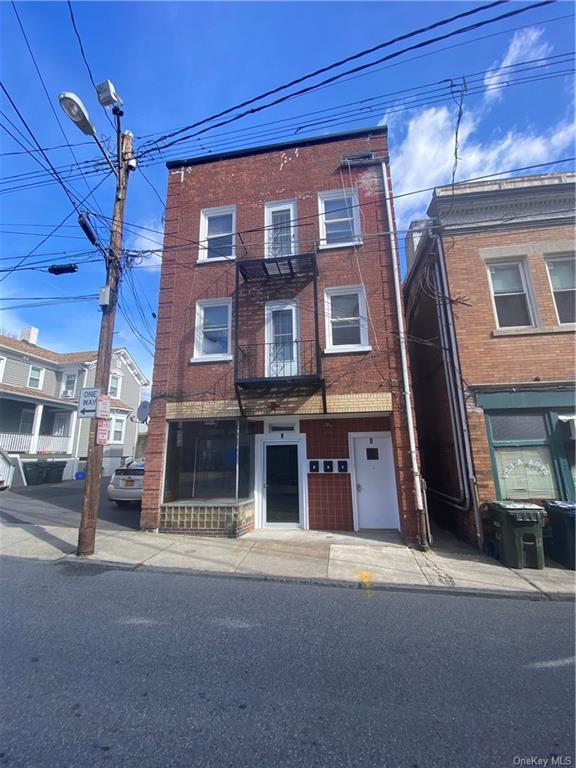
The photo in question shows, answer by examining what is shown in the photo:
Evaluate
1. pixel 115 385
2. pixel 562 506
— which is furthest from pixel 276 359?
pixel 115 385

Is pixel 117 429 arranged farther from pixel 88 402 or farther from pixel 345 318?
pixel 345 318

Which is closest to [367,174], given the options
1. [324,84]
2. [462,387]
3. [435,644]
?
[324,84]

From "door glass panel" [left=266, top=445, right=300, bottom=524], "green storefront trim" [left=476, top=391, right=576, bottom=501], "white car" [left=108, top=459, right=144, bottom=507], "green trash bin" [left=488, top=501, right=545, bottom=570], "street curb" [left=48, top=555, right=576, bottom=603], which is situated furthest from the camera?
"white car" [left=108, top=459, right=144, bottom=507]

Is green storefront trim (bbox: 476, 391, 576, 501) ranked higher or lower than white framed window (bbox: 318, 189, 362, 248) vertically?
lower

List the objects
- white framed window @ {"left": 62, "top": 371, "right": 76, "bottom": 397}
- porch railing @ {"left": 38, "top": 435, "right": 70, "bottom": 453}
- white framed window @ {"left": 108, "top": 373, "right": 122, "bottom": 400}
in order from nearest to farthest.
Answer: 1. porch railing @ {"left": 38, "top": 435, "right": 70, "bottom": 453}
2. white framed window @ {"left": 62, "top": 371, "right": 76, "bottom": 397}
3. white framed window @ {"left": 108, "top": 373, "right": 122, "bottom": 400}

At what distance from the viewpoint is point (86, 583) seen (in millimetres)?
5477

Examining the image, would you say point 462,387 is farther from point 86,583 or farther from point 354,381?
point 86,583

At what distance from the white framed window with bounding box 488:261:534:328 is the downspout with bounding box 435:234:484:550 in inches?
41.0

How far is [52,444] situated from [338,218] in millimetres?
20183

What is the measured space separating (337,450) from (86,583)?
5955mm

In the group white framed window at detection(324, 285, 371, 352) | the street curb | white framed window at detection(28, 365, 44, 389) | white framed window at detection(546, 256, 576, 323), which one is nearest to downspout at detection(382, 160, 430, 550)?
white framed window at detection(324, 285, 371, 352)

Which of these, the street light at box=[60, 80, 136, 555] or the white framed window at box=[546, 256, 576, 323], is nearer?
the street light at box=[60, 80, 136, 555]

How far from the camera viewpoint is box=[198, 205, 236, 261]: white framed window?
10.2m

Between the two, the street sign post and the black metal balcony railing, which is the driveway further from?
the black metal balcony railing
